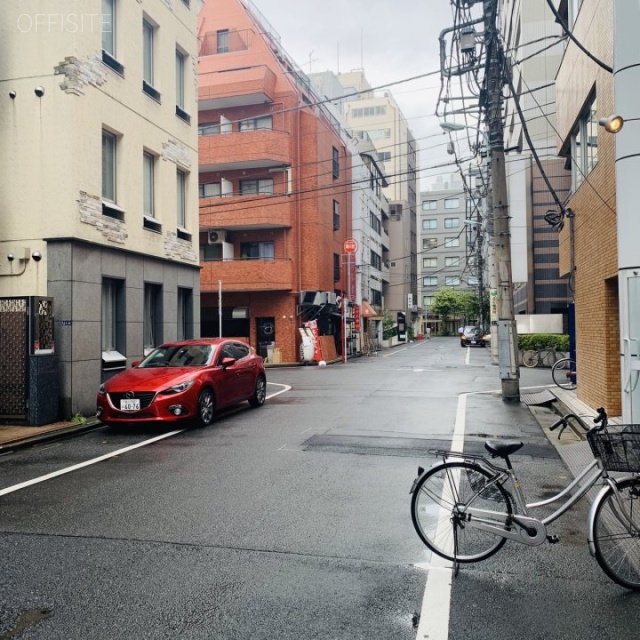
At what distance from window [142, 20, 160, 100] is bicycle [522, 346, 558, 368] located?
18.1m

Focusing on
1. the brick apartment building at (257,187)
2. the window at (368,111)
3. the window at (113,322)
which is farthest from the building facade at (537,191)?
the window at (368,111)

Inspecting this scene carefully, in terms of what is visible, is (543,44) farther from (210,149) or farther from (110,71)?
(110,71)

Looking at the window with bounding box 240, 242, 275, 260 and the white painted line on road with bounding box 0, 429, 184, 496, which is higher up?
the window with bounding box 240, 242, 275, 260

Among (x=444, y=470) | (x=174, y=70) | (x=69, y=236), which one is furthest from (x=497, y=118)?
(x=444, y=470)

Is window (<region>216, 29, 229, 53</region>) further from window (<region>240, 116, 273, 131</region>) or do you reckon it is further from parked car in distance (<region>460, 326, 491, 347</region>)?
parked car in distance (<region>460, 326, 491, 347</region>)

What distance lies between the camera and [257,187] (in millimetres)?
32500

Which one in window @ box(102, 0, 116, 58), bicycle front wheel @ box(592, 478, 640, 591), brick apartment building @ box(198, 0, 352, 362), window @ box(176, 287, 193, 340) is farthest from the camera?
brick apartment building @ box(198, 0, 352, 362)

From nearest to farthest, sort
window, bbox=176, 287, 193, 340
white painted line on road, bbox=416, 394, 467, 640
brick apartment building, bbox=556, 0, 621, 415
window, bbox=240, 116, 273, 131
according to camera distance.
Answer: white painted line on road, bbox=416, 394, 467, 640, brick apartment building, bbox=556, 0, 621, 415, window, bbox=176, 287, 193, 340, window, bbox=240, 116, 273, 131

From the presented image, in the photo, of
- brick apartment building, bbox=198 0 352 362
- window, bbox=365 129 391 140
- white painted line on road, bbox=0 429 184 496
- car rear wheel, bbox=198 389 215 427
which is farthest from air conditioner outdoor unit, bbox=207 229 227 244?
window, bbox=365 129 391 140

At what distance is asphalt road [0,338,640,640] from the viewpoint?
133 inches

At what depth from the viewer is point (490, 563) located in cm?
426

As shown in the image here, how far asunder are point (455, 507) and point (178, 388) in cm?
653

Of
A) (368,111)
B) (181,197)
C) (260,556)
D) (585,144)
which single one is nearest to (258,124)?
(181,197)

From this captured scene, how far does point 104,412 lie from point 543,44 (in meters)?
29.7
